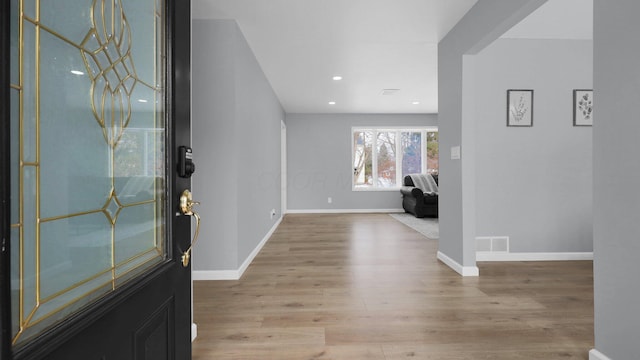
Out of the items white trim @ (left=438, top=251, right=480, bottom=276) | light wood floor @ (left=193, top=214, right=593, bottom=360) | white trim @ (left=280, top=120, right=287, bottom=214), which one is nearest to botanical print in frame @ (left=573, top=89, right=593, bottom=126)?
light wood floor @ (left=193, top=214, right=593, bottom=360)

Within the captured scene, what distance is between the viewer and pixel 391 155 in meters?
8.01

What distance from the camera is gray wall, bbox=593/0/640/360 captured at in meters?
1.32

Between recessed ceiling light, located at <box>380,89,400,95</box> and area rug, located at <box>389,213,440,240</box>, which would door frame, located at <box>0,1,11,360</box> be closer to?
area rug, located at <box>389,213,440,240</box>

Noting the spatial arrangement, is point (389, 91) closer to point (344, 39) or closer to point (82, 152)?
point (344, 39)

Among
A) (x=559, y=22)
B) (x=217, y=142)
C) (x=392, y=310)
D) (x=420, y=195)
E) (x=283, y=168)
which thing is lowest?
(x=392, y=310)

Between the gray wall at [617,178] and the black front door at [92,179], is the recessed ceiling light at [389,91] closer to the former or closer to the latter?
the gray wall at [617,178]

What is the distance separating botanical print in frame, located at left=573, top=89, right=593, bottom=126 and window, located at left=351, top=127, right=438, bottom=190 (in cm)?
457

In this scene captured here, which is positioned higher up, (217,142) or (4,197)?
(217,142)

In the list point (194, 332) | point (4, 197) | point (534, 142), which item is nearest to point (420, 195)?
point (534, 142)

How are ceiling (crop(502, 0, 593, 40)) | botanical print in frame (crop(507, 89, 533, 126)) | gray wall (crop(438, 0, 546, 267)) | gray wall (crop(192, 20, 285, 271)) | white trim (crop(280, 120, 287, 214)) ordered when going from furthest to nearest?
white trim (crop(280, 120, 287, 214)) < botanical print in frame (crop(507, 89, 533, 126)) < gray wall (crop(192, 20, 285, 271)) < ceiling (crop(502, 0, 593, 40)) < gray wall (crop(438, 0, 546, 267))

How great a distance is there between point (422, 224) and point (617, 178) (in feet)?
15.1

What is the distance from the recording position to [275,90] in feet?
18.1

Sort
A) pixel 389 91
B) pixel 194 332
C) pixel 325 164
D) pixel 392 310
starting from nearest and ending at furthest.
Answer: pixel 194 332, pixel 392 310, pixel 389 91, pixel 325 164

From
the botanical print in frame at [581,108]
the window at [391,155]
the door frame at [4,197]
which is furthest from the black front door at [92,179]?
the window at [391,155]
